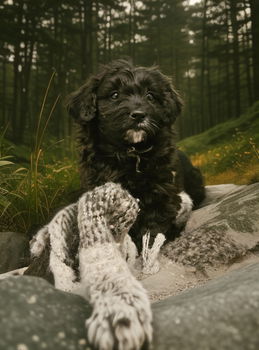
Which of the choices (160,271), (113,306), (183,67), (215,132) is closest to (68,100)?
(160,271)

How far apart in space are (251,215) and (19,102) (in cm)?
617

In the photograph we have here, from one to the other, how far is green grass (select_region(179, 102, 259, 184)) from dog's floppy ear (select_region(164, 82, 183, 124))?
105 cm

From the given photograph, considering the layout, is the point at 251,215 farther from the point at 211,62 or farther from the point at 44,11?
the point at 44,11

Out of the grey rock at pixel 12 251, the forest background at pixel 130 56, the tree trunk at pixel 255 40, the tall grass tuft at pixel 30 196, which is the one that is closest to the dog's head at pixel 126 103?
the tall grass tuft at pixel 30 196

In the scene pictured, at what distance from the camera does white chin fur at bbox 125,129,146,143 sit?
337cm

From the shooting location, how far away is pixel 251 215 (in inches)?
136

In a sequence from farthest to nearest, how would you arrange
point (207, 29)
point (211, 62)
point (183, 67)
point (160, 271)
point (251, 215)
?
1. point (183, 67)
2. point (211, 62)
3. point (207, 29)
4. point (251, 215)
5. point (160, 271)

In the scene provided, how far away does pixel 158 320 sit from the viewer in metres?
1.45

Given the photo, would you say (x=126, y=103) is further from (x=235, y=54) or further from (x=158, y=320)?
(x=235, y=54)

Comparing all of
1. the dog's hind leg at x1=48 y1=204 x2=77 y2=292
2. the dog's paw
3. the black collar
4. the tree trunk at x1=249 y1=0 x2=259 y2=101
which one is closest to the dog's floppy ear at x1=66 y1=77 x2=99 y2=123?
the black collar

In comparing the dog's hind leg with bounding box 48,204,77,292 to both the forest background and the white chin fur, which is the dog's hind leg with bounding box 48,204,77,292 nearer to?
the white chin fur

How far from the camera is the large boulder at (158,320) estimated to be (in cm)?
128

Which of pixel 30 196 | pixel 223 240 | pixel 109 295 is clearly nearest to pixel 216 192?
pixel 223 240

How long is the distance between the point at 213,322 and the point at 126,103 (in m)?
2.50
